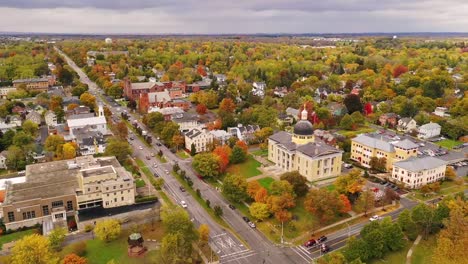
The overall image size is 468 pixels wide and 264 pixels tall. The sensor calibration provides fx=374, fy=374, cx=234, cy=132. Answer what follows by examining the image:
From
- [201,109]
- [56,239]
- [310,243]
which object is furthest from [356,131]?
[56,239]

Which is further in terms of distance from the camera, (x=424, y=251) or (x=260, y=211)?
(x=260, y=211)

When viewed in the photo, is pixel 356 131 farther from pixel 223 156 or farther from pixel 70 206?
pixel 70 206

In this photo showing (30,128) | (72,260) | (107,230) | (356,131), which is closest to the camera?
(72,260)

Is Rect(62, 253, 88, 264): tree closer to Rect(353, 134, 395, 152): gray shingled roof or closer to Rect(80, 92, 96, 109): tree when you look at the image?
Rect(353, 134, 395, 152): gray shingled roof

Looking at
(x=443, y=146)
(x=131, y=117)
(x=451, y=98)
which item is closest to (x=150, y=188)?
(x=131, y=117)

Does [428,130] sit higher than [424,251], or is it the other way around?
[428,130]

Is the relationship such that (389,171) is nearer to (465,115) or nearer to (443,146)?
(443,146)
